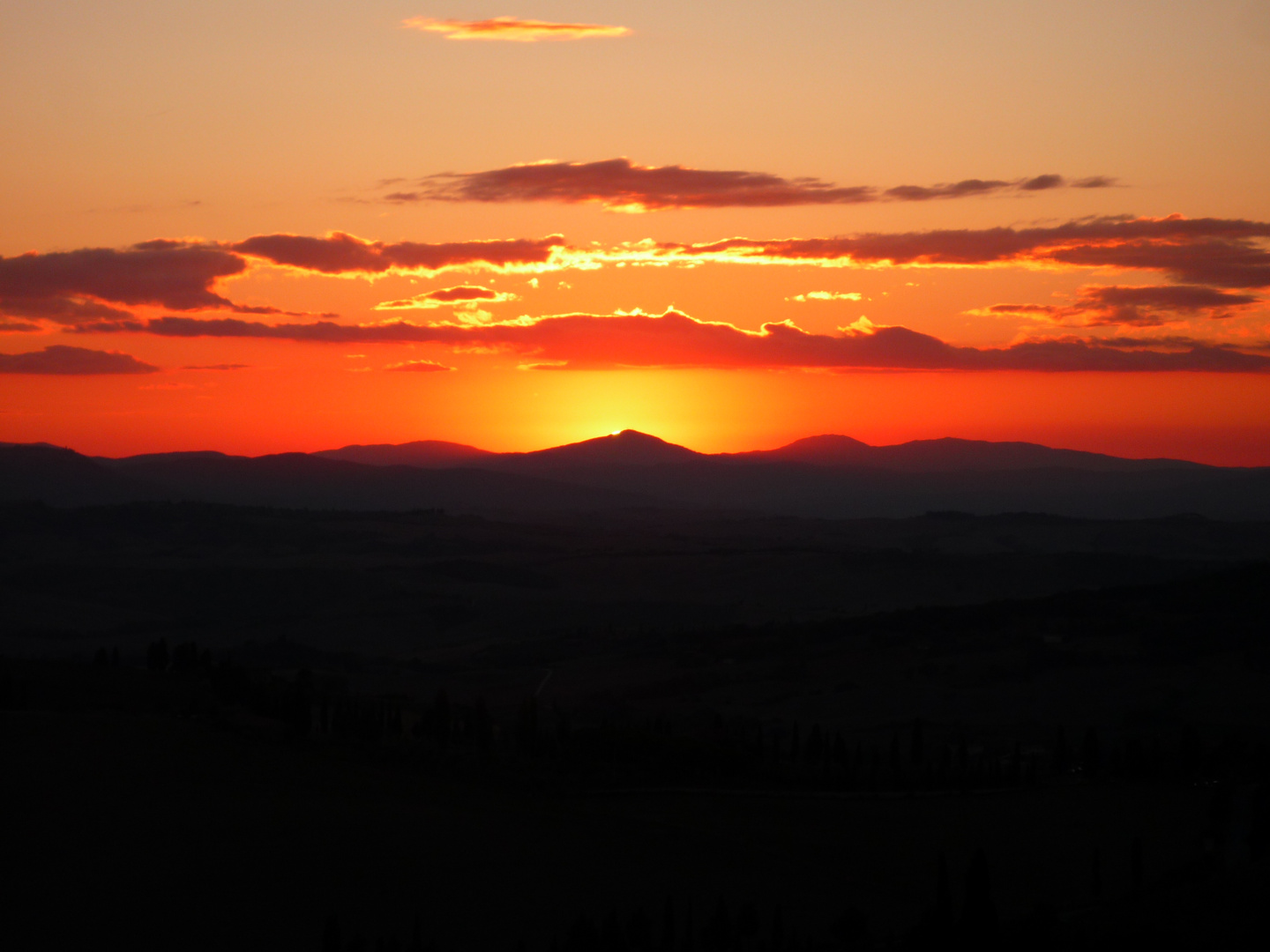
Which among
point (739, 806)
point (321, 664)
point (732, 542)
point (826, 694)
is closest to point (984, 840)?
point (739, 806)

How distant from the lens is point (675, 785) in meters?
51.7

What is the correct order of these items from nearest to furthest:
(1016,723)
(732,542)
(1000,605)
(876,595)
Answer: (1016,723)
(1000,605)
(876,595)
(732,542)

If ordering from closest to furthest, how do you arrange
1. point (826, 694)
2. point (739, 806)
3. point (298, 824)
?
point (298, 824) → point (739, 806) → point (826, 694)

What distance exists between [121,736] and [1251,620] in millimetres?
61128

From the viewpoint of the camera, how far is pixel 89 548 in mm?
166250

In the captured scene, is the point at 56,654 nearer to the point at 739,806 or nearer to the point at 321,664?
the point at 321,664

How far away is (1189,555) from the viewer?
523ft

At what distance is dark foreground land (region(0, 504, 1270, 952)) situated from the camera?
3494cm

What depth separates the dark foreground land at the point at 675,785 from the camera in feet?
115

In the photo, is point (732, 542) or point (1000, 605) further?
point (732, 542)

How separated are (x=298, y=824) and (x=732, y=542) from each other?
463ft

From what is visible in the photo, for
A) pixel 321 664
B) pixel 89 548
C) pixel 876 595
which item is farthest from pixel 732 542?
pixel 321 664

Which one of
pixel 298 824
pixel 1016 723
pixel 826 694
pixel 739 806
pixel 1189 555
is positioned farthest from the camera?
pixel 1189 555

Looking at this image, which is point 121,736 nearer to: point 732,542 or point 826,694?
point 826,694
